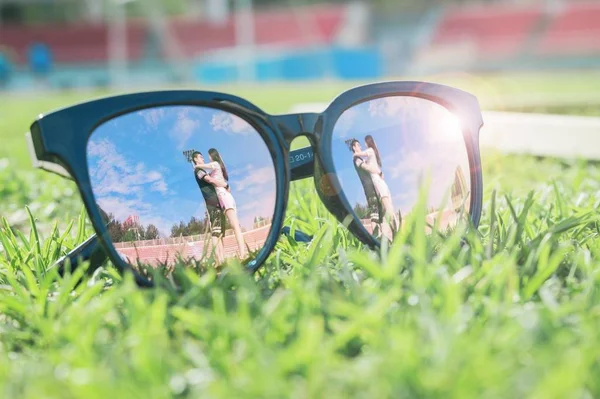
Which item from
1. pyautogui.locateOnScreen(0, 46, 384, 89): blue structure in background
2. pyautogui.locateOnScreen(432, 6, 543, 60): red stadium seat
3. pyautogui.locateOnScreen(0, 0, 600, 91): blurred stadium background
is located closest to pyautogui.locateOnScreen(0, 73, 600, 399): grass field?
pyautogui.locateOnScreen(0, 46, 384, 89): blue structure in background

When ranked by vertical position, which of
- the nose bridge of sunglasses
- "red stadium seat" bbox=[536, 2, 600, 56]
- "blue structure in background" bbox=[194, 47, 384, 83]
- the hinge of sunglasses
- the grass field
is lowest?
the grass field

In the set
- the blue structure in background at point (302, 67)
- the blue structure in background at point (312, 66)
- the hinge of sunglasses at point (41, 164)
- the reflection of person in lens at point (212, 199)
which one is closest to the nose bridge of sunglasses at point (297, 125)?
the reflection of person in lens at point (212, 199)

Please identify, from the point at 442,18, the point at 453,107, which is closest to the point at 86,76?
the point at 442,18

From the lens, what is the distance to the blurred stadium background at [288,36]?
23.4 meters

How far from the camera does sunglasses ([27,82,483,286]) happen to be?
956 mm

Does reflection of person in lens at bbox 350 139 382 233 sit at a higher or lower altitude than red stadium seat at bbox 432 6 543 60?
lower

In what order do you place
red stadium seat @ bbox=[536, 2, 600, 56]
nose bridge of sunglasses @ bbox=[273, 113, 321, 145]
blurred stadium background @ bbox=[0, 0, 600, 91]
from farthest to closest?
blurred stadium background @ bbox=[0, 0, 600, 91], red stadium seat @ bbox=[536, 2, 600, 56], nose bridge of sunglasses @ bbox=[273, 113, 321, 145]

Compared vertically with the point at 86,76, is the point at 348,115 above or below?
below

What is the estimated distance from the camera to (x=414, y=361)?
0.58m

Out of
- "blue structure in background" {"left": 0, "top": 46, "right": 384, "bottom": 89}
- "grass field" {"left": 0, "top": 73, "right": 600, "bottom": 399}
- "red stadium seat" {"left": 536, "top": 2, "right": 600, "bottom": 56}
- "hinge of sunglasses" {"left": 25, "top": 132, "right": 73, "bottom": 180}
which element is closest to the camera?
"grass field" {"left": 0, "top": 73, "right": 600, "bottom": 399}

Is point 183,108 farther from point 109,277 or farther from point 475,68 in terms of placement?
point 475,68

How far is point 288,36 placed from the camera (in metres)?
26.5

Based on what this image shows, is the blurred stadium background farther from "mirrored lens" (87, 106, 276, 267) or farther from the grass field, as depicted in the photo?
the grass field

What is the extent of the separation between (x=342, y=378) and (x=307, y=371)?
1.2 inches
